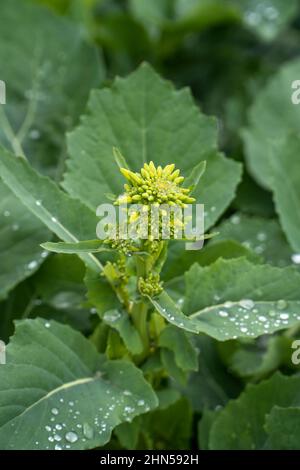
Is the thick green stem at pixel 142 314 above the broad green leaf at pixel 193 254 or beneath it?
beneath

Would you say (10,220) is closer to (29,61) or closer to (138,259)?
(138,259)

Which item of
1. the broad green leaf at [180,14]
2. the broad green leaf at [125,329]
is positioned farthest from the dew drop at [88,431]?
the broad green leaf at [180,14]

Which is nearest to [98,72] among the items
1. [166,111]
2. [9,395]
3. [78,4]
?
[166,111]

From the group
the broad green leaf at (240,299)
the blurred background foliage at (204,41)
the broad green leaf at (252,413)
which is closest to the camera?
the broad green leaf at (240,299)

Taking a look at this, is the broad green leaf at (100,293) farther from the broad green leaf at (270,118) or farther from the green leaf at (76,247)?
the broad green leaf at (270,118)

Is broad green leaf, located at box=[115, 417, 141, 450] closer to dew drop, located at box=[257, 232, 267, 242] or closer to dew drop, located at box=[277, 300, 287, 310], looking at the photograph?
dew drop, located at box=[277, 300, 287, 310]

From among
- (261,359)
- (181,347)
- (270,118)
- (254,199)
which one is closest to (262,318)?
(181,347)
